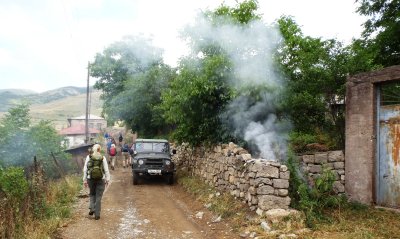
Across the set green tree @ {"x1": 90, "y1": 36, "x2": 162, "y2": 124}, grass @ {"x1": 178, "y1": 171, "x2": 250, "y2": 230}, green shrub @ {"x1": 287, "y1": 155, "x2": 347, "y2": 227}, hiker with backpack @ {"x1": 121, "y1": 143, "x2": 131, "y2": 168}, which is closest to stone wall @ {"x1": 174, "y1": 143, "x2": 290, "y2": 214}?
grass @ {"x1": 178, "y1": 171, "x2": 250, "y2": 230}

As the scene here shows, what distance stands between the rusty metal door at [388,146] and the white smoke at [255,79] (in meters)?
2.92

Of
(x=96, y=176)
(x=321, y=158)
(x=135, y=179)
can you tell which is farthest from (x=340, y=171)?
(x=135, y=179)

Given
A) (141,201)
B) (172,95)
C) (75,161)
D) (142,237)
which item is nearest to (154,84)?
(75,161)

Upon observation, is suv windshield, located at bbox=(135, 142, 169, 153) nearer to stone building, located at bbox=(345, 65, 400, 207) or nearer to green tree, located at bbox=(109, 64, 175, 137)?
green tree, located at bbox=(109, 64, 175, 137)

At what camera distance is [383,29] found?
612 inches

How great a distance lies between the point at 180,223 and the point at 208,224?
0.70 metres

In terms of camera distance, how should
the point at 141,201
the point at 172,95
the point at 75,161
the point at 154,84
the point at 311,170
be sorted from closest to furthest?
the point at 311,170 < the point at 141,201 < the point at 172,95 < the point at 75,161 < the point at 154,84

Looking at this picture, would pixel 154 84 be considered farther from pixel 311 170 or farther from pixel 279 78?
pixel 311 170

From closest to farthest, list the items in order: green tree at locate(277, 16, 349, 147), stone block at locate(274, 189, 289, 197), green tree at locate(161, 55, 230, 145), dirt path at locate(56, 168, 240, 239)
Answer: dirt path at locate(56, 168, 240, 239), stone block at locate(274, 189, 289, 197), green tree at locate(277, 16, 349, 147), green tree at locate(161, 55, 230, 145)

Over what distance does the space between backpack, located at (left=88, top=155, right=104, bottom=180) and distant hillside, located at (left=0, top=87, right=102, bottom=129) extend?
89.9 meters

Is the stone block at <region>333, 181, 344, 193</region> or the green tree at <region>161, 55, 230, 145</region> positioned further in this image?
the green tree at <region>161, 55, 230, 145</region>

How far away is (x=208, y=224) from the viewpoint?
29.1 feet

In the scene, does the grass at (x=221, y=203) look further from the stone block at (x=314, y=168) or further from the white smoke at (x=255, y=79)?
the stone block at (x=314, y=168)

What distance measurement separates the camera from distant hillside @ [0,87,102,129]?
102m
